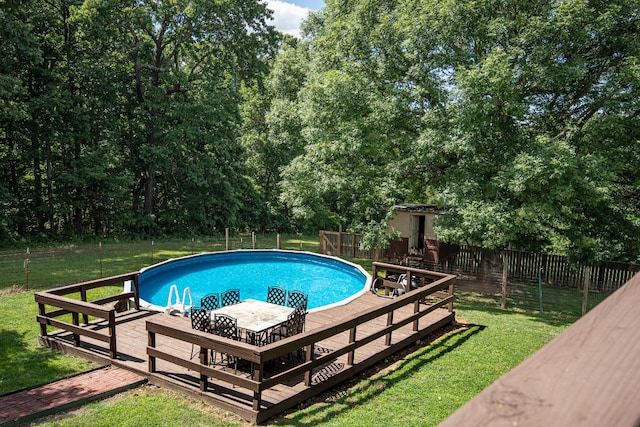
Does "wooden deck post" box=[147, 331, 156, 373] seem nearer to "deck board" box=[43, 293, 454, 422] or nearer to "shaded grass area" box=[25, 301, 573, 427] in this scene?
"deck board" box=[43, 293, 454, 422]

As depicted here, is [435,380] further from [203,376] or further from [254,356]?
[203,376]

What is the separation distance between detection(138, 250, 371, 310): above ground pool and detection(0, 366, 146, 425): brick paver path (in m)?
6.84

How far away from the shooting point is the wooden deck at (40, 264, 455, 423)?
6090 millimetres

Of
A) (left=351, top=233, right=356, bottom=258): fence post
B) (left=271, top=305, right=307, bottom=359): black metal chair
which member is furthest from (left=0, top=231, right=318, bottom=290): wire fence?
(left=271, top=305, right=307, bottom=359): black metal chair

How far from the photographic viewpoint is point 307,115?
15.5m

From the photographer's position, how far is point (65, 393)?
21.0 ft

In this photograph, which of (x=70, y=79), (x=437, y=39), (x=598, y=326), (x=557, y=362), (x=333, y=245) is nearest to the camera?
(x=557, y=362)

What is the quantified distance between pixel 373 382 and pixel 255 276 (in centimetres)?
1150

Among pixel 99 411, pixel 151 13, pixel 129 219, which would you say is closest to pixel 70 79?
pixel 151 13

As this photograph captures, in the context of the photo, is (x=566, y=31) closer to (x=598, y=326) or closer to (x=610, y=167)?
(x=610, y=167)

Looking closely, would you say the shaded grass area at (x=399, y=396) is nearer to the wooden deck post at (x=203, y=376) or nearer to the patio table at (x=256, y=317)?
the wooden deck post at (x=203, y=376)

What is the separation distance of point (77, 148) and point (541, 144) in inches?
919

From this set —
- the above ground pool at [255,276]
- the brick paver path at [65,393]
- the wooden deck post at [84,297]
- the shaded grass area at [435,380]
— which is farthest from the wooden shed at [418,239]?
the brick paver path at [65,393]

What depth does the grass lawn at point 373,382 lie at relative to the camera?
582cm
